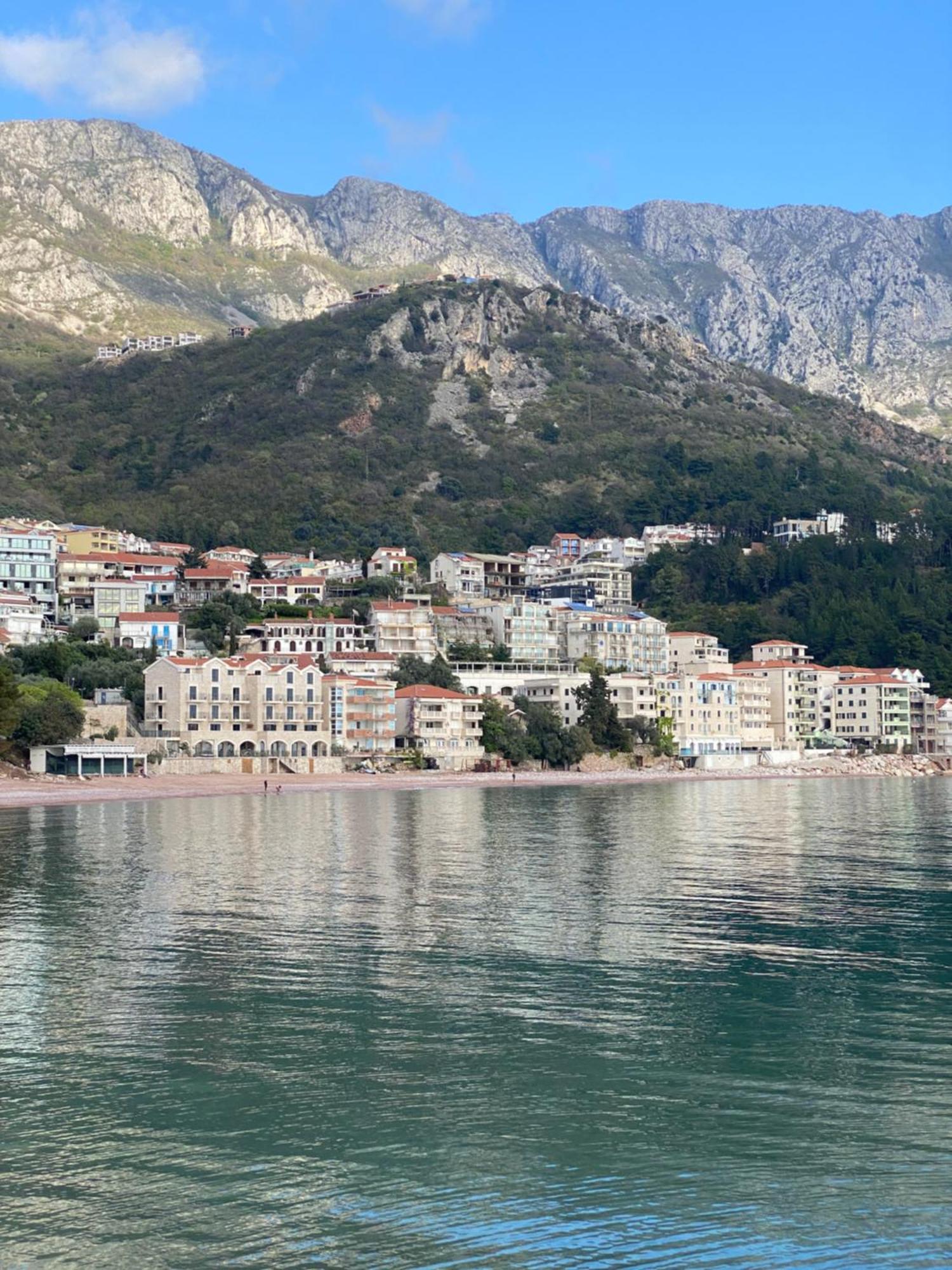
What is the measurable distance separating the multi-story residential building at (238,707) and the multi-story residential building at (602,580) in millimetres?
50853

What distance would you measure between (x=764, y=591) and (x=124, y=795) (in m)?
86.8

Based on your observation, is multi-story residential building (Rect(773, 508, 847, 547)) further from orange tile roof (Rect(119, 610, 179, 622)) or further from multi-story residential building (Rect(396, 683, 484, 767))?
orange tile roof (Rect(119, 610, 179, 622))

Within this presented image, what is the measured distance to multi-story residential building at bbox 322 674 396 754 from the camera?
101438mm

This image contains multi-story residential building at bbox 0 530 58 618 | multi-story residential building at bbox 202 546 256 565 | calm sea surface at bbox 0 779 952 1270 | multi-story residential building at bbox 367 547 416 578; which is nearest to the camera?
calm sea surface at bbox 0 779 952 1270

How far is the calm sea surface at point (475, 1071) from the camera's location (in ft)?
48.0

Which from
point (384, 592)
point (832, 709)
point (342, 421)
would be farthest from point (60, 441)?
point (832, 709)

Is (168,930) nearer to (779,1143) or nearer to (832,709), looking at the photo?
(779,1143)

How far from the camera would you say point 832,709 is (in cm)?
12631

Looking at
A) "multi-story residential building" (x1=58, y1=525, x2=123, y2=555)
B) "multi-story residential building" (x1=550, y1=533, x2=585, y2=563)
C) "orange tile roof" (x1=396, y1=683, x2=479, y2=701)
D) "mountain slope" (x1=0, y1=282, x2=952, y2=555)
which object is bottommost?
"orange tile roof" (x1=396, y1=683, x2=479, y2=701)

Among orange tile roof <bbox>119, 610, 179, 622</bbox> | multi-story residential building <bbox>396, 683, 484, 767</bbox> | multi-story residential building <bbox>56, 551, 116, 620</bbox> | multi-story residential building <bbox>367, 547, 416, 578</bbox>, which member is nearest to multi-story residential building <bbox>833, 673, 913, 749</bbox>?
multi-story residential building <bbox>396, 683, 484, 767</bbox>

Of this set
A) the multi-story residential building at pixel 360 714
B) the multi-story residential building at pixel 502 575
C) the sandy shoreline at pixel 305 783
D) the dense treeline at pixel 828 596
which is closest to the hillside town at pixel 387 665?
the multi-story residential building at pixel 360 714

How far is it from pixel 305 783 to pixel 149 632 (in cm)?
2720

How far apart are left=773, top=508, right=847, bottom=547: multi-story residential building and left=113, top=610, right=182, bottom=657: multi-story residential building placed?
247 ft

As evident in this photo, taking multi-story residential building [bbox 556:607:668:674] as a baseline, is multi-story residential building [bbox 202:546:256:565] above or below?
above
